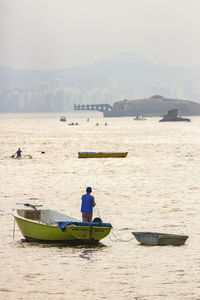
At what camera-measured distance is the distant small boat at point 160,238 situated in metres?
38.6

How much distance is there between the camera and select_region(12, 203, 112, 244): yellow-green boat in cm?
3722

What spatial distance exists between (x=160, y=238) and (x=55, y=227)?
5813mm

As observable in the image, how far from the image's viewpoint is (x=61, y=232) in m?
38.0

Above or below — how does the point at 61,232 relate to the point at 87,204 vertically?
below

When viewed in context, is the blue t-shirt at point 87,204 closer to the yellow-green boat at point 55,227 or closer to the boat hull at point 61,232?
the yellow-green boat at point 55,227

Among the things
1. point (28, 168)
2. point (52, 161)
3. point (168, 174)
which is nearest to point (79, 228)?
point (168, 174)

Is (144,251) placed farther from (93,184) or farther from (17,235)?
(93,184)

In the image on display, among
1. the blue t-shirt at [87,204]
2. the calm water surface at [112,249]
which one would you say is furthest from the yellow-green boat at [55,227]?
the blue t-shirt at [87,204]

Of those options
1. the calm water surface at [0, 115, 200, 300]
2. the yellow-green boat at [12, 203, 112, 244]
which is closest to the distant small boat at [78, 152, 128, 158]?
the calm water surface at [0, 115, 200, 300]

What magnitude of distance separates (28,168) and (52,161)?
17.4 metres

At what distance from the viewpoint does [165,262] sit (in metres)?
35.4

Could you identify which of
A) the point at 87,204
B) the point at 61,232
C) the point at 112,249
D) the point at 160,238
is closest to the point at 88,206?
the point at 87,204

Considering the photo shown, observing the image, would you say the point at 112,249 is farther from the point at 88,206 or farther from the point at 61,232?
the point at 61,232

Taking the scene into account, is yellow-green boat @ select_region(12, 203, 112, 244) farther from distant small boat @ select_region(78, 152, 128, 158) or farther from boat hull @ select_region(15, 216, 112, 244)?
distant small boat @ select_region(78, 152, 128, 158)
